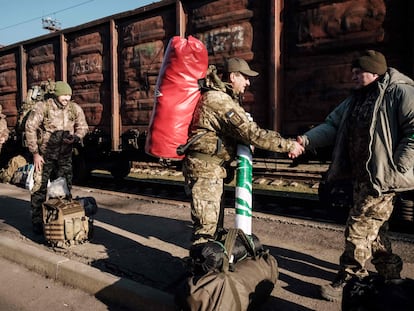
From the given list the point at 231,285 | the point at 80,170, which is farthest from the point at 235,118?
the point at 80,170

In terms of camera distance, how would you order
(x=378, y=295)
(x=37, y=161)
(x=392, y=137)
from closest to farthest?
(x=378, y=295), (x=392, y=137), (x=37, y=161)

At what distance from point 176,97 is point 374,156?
1598mm

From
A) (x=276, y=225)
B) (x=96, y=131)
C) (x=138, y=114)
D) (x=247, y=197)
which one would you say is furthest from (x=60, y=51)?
(x=247, y=197)

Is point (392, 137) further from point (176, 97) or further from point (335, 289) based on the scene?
point (176, 97)

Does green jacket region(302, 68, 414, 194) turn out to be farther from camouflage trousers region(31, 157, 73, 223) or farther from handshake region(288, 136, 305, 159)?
camouflage trousers region(31, 157, 73, 223)

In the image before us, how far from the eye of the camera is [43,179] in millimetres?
4871

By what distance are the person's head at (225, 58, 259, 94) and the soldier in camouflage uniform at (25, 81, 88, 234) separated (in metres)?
2.50

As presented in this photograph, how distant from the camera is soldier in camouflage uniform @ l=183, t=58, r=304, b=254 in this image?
2.94 metres

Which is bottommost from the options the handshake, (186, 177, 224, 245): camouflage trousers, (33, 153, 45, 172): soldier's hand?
(186, 177, 224, 245): camouflage trousers

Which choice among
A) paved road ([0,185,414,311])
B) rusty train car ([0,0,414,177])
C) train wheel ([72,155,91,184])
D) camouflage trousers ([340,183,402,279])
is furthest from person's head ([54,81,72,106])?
train wheel ([72,155,91,184])

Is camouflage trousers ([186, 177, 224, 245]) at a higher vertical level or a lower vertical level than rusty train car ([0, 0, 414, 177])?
lower

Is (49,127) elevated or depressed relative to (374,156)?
elevated

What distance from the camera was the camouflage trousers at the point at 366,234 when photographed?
2736mm

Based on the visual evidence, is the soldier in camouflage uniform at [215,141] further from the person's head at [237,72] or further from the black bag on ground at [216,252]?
the black bag on ground at [216,252]
